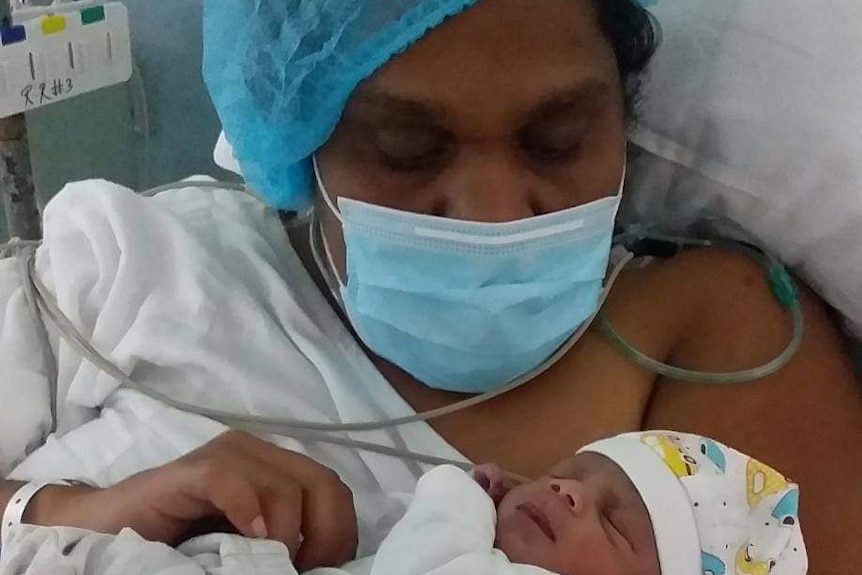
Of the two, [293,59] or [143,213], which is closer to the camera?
[293,59]

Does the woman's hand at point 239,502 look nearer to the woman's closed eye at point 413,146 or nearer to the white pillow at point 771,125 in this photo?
the woman's closed eye at point 413,146

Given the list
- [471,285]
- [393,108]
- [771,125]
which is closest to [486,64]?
[393,108]

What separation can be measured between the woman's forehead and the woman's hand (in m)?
0.35

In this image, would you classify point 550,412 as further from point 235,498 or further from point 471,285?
point 235,498

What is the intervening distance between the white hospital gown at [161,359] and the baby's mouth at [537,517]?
0.66 ft

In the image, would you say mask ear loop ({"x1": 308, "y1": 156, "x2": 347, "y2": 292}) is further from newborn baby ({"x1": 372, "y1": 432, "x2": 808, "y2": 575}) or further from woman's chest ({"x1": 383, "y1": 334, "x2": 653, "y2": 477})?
newborn baby ({"x1": 372, "y1": 432, "x2": 808, "y2": 575})

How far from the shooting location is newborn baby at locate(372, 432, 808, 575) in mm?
862

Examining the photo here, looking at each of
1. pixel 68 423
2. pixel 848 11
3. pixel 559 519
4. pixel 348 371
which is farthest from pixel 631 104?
→ pixel 68 423

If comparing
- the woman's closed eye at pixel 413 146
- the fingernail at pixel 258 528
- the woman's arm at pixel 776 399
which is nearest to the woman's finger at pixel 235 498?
the fingernail at pixel 258 528

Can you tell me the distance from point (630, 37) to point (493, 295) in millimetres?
329

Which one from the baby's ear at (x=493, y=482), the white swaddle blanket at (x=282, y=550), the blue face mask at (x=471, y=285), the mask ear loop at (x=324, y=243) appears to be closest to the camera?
the white swaddle blanket at (x=282, y=550)

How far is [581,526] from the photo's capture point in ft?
2.85

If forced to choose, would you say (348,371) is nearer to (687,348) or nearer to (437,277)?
(437,277)

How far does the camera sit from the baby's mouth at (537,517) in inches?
34.7
